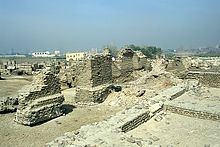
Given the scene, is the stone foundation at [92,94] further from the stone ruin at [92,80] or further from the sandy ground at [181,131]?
the sandy ground at [181,131]

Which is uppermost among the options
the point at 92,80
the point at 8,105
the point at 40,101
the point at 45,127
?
the point at 92,80

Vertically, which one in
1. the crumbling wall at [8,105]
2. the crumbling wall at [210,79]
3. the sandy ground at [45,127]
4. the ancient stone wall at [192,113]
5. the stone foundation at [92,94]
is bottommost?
the sandy ground at [45,127]

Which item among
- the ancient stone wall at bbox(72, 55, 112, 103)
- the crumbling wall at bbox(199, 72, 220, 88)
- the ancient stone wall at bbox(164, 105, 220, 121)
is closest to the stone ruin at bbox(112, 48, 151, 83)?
the ancient stone wall at bbox(72, 55, 112, 103)

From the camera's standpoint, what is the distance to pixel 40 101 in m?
13.6

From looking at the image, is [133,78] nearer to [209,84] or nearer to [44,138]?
[209,84]

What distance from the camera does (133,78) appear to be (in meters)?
24.3

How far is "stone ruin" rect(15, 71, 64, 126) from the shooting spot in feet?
42.8

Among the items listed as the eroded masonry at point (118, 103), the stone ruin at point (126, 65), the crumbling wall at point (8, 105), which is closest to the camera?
the eroded masonry at point (118, 103)

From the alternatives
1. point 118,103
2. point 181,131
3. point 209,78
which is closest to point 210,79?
point 209,78

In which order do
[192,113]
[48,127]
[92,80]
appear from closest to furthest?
[192,113] < [48,127] < [92,80]

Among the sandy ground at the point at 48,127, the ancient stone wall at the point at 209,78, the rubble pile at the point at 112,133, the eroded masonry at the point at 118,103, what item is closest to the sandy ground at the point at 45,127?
the sandy ground at the point at 48,127

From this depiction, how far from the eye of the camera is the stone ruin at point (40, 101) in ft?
42.8

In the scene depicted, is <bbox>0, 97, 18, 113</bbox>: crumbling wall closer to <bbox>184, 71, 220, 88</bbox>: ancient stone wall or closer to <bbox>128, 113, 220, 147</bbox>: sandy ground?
<bbox>128, 113, 220, 147</bbox>: sandy ground

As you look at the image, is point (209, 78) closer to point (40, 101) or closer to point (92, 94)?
point (92, 94)
